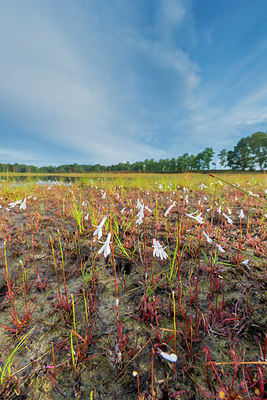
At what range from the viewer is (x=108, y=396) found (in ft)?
3.20

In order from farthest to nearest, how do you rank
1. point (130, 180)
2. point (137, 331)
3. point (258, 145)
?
1. point (258, 145)
2. point (130, 180)
3. point (137, 331)

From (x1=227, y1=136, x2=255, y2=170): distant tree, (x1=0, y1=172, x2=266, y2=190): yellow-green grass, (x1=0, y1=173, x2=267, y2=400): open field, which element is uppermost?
(x1=227, y1=136, x2=255, y2=170): distant tree

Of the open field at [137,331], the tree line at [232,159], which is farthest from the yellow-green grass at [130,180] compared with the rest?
the tree line at [232,159]

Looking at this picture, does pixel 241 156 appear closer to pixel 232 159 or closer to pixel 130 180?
pixel 232 159

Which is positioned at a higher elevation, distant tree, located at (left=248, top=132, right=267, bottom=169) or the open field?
distant tree, located at (left=248, top=132, right=267, bottom=169)

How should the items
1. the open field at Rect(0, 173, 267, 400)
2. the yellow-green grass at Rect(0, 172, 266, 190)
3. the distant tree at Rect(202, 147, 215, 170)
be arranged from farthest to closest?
the distant tree at Rect(202, 147, 215, 170), the yellow-green grass at Rect(0, 172, 266, 190), the open field at Rect(0, 173, 267, 400)

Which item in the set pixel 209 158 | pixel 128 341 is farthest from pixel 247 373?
pixel 209 158

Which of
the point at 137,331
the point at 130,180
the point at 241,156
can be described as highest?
the point at 241,156

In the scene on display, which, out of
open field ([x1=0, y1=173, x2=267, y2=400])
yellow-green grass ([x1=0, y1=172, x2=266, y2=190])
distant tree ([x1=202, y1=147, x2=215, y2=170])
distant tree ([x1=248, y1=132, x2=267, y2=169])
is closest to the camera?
open field ([x1=0, y1=173, x2=267, y2=400])

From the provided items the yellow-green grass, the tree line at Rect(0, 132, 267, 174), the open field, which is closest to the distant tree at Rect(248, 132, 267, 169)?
the tree line at Rect(0, 132, 267, 174)

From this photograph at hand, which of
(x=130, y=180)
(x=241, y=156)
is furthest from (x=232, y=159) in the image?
(x=130, y=180)

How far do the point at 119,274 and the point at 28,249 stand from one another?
162 centimetres

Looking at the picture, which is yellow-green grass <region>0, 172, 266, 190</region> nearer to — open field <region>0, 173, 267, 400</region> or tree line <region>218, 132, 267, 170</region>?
open field <region>0, 173, 267, 400</region>

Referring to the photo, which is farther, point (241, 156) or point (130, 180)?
point (241, 156)
